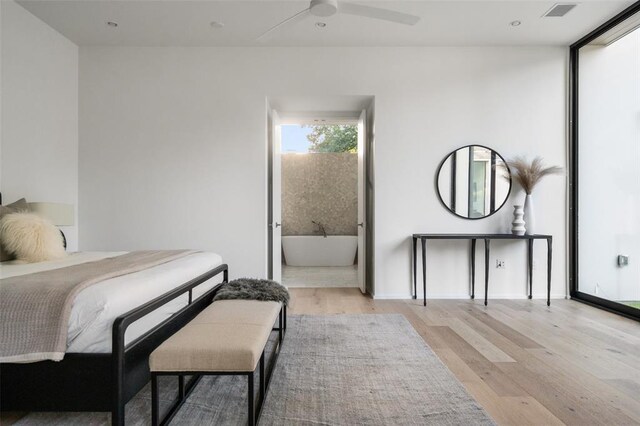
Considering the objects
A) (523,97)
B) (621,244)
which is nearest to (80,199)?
(523,97)

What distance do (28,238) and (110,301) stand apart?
132cm

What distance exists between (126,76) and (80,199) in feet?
4.94

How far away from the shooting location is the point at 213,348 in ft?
4.81

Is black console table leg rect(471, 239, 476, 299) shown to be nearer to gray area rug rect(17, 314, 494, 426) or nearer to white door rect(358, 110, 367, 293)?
white door rect(358, 110, 367, 293)

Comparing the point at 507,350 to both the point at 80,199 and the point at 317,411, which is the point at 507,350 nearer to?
the point at 317,411

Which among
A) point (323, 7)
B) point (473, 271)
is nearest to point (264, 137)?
point (323, 7)

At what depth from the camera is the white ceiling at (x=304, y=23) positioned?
3354 millimetres

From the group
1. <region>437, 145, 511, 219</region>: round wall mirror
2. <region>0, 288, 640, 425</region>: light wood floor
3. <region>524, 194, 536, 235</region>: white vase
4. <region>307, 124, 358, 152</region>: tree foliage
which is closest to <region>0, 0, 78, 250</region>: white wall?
<region>0, 288, 640, 425</region>: light wood floor

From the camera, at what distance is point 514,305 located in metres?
3.84

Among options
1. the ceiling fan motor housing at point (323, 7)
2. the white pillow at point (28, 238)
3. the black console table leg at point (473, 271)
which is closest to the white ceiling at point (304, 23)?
the ceiling fan motor housing at point (323, 7)

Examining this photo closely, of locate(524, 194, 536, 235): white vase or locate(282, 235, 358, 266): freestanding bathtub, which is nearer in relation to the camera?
locate(524, 194, 536, 235): white vase

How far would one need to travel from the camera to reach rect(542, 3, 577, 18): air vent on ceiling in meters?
3.37

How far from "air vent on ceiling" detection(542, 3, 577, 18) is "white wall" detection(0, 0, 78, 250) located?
4960mm

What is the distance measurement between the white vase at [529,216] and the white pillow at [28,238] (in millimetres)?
4359
